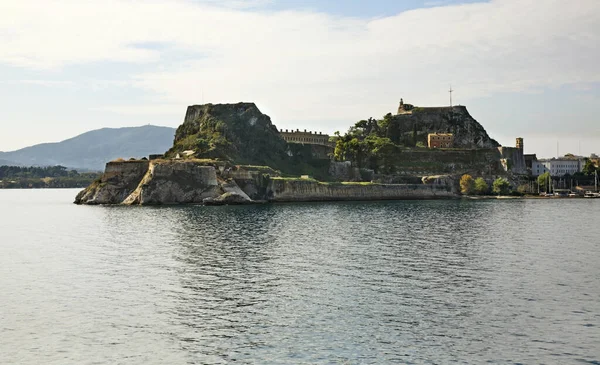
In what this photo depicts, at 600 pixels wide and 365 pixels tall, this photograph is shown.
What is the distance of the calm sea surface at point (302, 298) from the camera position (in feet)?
85.0

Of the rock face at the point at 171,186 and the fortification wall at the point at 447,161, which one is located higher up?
the fortification wall at the point at 447,161

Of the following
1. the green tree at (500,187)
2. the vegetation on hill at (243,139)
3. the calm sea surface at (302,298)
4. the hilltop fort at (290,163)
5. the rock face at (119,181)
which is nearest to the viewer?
the calm sea surface at (302,298)

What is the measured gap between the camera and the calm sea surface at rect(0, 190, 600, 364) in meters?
25.9

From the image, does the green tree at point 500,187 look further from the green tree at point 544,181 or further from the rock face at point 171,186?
the rock face at point 171,186

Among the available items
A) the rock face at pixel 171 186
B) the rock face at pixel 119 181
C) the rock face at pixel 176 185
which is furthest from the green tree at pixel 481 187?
the rock face at pixel 119 181

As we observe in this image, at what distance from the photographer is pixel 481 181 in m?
161

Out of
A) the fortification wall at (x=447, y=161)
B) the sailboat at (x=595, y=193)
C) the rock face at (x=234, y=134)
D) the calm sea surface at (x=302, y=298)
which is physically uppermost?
the rock face at (x=234, y=134)

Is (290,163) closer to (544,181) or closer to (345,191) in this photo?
(345,191)

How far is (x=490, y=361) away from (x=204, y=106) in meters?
152

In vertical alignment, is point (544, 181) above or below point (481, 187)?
above

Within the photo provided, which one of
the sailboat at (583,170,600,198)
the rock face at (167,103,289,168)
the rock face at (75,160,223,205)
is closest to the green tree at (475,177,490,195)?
the sailboat at (583,170,600,198)

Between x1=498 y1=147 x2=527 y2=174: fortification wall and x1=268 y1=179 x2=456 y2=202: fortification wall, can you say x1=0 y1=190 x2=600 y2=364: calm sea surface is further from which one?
x1=498 y1=147 x2=527 y2=174: fortification wall

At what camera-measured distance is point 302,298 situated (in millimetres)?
35094

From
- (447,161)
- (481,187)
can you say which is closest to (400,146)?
(447,161)
